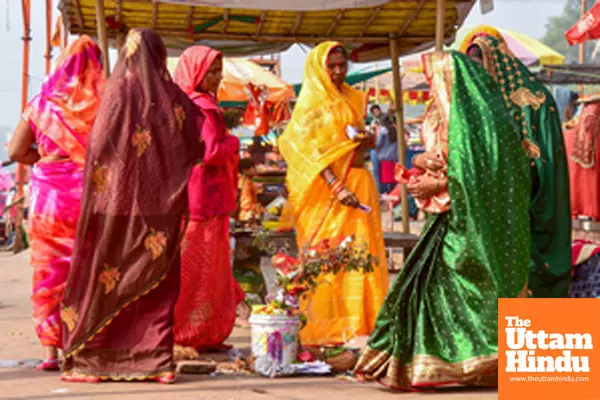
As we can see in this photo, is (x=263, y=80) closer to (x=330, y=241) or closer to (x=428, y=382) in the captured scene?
(x=330, y=241)

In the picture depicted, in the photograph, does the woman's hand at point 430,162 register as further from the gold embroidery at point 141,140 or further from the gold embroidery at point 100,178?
the gold embroidery at point 100,178

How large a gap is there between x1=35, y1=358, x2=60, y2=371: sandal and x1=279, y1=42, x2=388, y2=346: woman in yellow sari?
5.75 feet

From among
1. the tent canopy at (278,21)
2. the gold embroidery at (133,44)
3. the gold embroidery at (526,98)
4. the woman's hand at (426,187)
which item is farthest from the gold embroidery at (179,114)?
the tent canopy at (278,21)

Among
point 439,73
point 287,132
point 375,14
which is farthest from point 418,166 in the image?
point 375,14

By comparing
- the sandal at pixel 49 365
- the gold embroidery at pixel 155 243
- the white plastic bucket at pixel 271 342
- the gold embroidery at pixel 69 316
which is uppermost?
the gold embroidery at pixel 155 243

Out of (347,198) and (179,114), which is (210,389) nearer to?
(179,114)

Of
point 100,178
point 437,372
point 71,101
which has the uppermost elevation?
point 71,101

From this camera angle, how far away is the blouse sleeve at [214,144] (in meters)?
5.98

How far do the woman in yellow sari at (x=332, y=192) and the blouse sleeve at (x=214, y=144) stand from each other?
25.9 inches

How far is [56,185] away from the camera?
17.4ft

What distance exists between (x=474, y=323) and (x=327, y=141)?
2.28 metres

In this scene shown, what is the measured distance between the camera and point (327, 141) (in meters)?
6.45

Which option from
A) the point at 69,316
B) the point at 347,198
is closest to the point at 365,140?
the point at 347,198

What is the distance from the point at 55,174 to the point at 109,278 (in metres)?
0.79
